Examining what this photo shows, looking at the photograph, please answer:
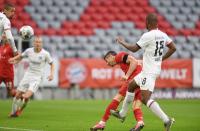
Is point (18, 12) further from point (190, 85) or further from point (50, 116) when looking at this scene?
point (50, 116)

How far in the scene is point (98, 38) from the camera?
96.4 ft

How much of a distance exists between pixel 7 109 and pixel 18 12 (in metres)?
11.8

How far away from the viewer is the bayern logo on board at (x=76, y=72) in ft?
81.3

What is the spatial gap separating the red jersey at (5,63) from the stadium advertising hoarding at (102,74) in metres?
8.53

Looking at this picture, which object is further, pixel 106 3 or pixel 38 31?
pixel 106 3

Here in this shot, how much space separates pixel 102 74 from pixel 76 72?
1.13m

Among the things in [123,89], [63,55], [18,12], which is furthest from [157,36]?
[18,12]

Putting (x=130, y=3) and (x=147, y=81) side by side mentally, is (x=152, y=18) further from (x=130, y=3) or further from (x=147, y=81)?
(x=130, y=3)

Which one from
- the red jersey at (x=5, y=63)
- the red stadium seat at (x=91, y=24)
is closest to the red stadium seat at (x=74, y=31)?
the red stadium seat at (x=91, y=24)

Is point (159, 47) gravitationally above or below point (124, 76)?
above

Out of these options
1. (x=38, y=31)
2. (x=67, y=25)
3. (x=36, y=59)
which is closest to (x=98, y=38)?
(x=67, y=25)

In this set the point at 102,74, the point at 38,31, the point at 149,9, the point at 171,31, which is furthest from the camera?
the point at 149,9

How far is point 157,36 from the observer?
10.9m

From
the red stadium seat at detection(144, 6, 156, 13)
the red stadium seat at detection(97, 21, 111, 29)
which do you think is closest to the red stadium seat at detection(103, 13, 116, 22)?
the red stadium seat at detection(97, 21, 111, 29)
